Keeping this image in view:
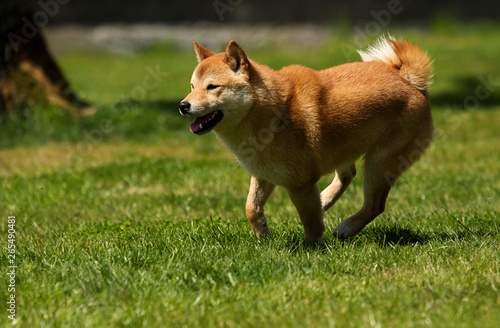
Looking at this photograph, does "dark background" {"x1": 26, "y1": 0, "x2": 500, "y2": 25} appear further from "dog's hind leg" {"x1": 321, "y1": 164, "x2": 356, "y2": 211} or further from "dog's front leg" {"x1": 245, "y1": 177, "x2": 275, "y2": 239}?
"dog's front leg" {"x1": 245, "y1": 177, "x2": 275, "y2": 239}

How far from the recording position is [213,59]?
4246mm

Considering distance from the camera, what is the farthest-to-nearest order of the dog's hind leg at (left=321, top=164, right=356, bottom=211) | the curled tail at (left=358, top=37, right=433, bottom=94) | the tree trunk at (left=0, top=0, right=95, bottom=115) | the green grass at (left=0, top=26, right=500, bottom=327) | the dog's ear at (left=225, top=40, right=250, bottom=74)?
the tree trunk at (left=0, top=0, right=95, bottom=115), the dog's hind leg at (left=321, top=164, right=356, bottom=211), the curled tail at (left=358, top=37, right=433, bottom=94), the dog's ear at (left=225, top=40, right=250, bottom=74), the green grass at (left=0, top=26, right=500, bottom=327)

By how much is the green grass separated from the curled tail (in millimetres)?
1120

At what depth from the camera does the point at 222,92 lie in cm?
408

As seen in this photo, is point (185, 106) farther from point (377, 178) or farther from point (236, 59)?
point (377, 178)

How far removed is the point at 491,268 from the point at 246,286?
1468mm

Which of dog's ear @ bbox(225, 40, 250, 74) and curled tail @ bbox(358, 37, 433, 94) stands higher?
dog's ear @ bbox(225, 40, 250, 74)

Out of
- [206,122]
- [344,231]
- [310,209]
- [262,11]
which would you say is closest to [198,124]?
[206,122]

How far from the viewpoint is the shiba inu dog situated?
413 centimetres

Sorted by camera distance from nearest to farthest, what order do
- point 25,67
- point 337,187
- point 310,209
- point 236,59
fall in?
point 236,59
point 310,209
point 337,187
point 25,67

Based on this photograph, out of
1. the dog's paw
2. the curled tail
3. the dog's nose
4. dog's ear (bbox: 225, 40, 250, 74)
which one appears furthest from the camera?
the curled tail

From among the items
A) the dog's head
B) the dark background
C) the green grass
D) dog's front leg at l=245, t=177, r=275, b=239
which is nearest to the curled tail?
the green grass

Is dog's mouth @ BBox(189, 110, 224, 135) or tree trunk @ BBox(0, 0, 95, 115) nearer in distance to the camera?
dog's mouth @ BBox(189, 110, 224, 135)

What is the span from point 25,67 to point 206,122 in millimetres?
5951
